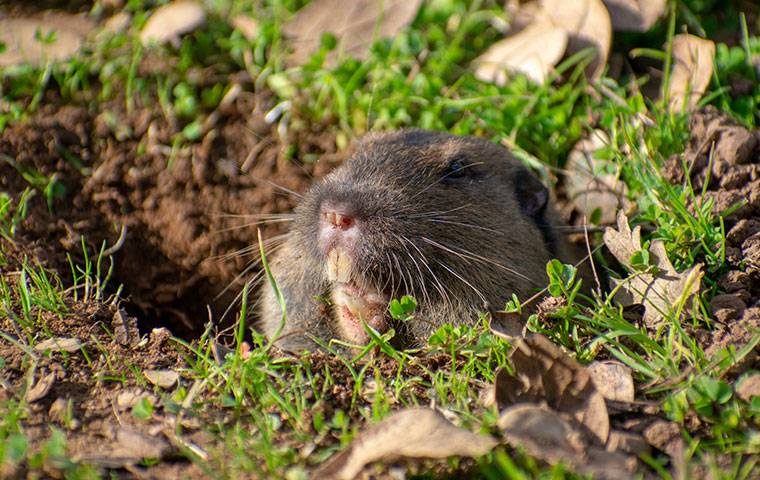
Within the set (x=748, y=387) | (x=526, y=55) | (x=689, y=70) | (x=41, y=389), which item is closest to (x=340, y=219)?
(x=41, y=389)

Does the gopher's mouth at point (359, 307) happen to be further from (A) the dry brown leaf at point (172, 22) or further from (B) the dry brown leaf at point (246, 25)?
(A) the dry brown leaf at point (172, 22)

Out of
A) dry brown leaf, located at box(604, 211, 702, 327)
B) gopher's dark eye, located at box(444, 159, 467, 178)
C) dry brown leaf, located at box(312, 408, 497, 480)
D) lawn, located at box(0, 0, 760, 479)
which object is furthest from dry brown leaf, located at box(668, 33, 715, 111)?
dry brown leaf, located at box(312, 408, 497, 480)

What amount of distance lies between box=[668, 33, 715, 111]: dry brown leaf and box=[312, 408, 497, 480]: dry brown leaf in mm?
2720

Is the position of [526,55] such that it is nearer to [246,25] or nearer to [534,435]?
[246,25]

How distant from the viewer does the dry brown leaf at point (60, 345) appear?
3084 millimetres

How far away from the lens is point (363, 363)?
316 centimetres

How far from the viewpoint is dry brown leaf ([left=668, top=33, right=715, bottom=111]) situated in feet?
14.7

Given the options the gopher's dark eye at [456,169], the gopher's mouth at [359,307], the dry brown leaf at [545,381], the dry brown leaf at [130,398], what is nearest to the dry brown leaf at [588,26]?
the gopher's dark eye at [456,169]

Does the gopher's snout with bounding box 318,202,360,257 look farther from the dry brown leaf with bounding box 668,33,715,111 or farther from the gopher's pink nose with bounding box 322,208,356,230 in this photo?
the dry brown leaf with bounding box 668,33,715,111

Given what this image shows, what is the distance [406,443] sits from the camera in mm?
2365

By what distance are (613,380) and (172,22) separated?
3.83 metres

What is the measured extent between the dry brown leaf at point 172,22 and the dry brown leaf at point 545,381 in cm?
351

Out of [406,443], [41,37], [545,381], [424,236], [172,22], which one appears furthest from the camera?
[172,22]

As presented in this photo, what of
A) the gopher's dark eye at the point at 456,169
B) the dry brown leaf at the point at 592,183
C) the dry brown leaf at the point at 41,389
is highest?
the gopher's dark eye at the point at 456,169
